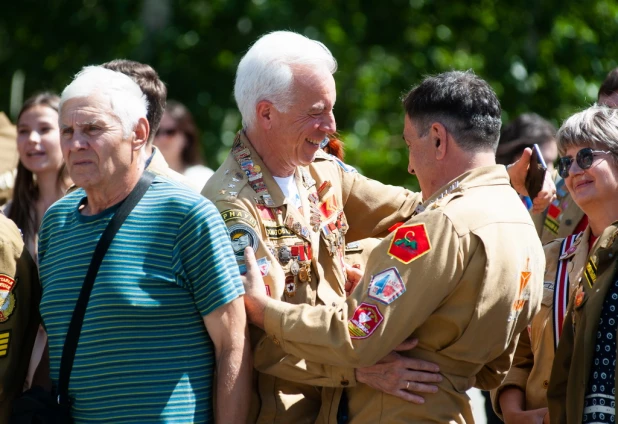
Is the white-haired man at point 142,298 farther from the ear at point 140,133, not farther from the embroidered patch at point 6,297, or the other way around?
the embroidered patch at point 6,297

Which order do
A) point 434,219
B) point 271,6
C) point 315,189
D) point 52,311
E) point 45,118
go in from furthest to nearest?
point 271,6 → point 45,118 → point 315,189 → point 52,311 → point 434,219

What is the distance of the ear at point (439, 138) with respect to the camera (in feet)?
Result: 10.9

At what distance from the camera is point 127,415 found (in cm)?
316

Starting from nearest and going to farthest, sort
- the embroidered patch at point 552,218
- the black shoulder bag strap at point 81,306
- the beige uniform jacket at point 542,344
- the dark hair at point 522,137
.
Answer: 1. the black shoulder bag strap at point 81,306
2. the beige uniform jacket at point 542,344
3. the embroidered patch at point 552,218
4. the dark hair at point 522,137

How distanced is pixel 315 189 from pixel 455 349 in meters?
0.96

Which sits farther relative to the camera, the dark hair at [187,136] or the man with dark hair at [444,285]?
the dark hair at [187,136]

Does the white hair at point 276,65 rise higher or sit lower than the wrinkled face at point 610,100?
higher

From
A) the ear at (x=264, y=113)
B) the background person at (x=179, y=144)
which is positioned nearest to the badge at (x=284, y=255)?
the ear at (x=264, y=113)

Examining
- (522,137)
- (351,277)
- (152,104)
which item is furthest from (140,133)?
(522,137)

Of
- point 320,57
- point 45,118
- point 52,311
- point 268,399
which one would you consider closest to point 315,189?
point 320,57

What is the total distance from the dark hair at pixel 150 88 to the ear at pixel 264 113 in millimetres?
796

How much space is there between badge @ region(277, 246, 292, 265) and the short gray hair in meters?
1.27

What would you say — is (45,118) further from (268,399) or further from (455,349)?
(455,349)

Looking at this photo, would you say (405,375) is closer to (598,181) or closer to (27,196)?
(598,181)
